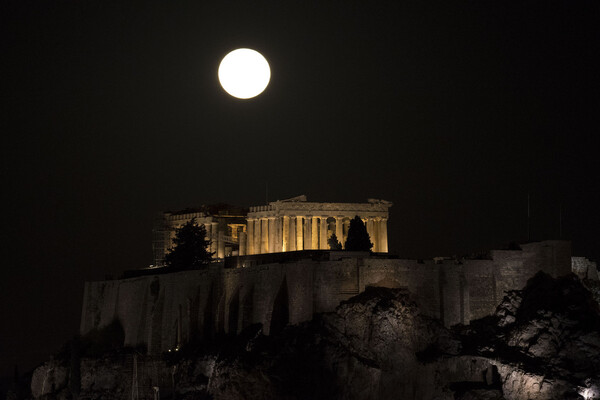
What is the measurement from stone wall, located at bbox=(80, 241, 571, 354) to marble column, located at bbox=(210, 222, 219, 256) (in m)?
17.2

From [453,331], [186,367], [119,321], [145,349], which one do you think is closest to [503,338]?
[453,331]

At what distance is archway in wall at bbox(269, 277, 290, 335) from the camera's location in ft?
216

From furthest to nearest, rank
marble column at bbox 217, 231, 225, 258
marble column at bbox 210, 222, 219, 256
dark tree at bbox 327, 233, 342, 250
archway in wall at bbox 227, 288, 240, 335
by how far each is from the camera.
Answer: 1. marble column at bbox 210, 222, 219, 256
2. marble column at bbox 217, 231, 225, 258
3. dark tree at bbox 327, 233, 342, 250
4. archway in wall at bbox 227, 288, 240, 335

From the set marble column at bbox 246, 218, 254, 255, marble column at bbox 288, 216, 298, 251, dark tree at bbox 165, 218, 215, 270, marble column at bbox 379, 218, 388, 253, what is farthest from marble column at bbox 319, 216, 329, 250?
dark tree at bbox 165, 218, 215, 270

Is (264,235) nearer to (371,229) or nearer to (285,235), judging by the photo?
(285,235)

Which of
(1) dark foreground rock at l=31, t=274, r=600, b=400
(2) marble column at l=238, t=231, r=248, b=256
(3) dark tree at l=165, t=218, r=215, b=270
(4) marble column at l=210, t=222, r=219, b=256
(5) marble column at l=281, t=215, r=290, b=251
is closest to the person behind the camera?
(1) dark foreground rock at l=31, t=274, r=600, b=400

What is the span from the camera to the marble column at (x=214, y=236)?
94125 mm

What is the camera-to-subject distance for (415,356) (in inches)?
2464

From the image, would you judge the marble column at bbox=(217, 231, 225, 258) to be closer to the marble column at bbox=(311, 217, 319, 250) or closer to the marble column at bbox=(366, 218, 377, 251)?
the marble column at bbox=(311, 217, 319, 250)

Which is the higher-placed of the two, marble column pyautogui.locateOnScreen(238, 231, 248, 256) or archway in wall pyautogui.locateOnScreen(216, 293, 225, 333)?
marble column pyautogui.locateOnScreen(238, 231, 248, 256)

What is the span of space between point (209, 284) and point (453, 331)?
1878cm

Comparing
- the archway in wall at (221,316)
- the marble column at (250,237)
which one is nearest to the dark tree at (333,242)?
the marble column at (250,237)

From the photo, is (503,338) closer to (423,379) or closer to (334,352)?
(423,379)

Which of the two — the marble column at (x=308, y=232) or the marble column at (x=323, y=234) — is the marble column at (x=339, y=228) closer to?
the marble column at (x=323, y=234)
